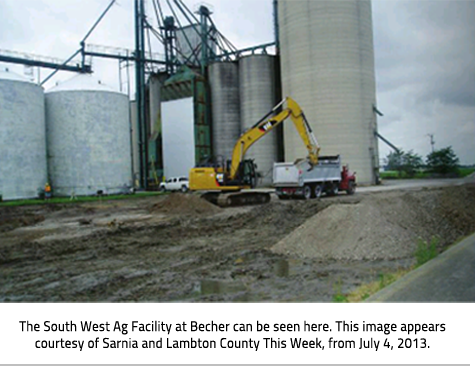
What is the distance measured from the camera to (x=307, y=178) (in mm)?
26453

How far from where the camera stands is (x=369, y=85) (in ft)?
132

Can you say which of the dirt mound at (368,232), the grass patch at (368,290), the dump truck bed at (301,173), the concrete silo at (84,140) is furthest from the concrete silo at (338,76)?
the grass patch at (368,290)

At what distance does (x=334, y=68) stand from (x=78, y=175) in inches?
937

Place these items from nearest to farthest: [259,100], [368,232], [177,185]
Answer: [368,232], [177,185], [259,100]

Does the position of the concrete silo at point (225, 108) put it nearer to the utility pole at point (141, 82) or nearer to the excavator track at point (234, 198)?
the utility pole at point (141, 82)

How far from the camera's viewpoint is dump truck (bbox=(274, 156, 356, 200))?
2593cm

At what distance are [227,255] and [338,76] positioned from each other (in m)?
31.3

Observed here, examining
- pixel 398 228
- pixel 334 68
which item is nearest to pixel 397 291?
pixel 398 228

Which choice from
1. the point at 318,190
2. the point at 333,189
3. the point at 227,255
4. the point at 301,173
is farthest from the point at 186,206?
the point at 227,255

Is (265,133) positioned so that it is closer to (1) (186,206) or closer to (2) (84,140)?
(1) (186,206)

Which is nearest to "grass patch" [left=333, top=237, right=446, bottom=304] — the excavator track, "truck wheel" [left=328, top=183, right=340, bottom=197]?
the excavator track

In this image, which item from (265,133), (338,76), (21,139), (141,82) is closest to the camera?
(265,133)

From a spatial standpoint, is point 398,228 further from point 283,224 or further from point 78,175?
point 78,175

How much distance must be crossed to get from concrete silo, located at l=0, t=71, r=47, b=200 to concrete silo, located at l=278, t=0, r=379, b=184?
22172 mm
